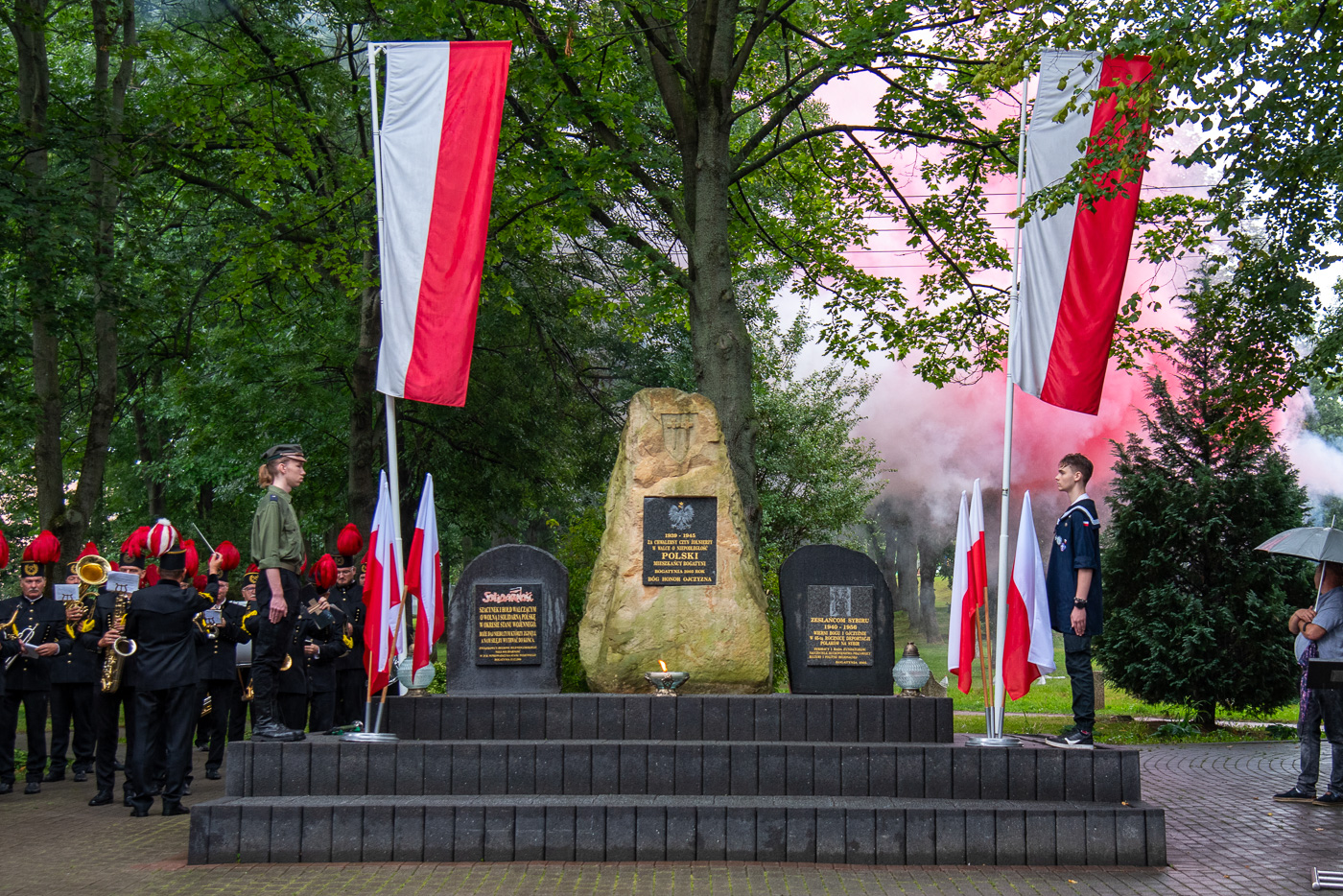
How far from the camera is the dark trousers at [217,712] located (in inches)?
382

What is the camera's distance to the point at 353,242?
15.5 m

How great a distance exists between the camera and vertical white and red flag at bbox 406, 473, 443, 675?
822 cm

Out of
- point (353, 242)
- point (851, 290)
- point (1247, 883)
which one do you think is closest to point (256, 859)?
point (1247, 883)

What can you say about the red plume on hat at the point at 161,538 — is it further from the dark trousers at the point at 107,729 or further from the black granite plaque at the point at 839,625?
the black granite plaque at the point at 839,625

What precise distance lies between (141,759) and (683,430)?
15.9 feet

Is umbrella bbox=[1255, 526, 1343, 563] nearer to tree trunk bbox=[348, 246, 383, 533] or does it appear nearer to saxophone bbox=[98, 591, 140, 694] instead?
saxophone bbox=[98, 591, 140, 694]

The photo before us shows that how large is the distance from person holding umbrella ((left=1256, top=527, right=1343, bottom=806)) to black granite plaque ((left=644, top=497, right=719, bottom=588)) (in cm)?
439

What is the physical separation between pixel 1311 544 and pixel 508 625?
21.2ft

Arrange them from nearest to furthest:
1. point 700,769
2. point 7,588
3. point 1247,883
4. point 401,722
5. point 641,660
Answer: point 1247,883, point 700,769, point 401,722, point 641,660, point 7,588

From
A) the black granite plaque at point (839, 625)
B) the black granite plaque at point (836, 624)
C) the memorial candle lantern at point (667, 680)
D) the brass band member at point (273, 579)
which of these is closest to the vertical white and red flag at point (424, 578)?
the brass band member at point (273, 579)

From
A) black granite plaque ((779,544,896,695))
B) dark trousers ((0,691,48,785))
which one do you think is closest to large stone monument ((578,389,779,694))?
black granite plaque ((779,544,896,695))

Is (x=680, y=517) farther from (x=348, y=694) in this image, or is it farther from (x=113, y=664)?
(x=113, y=664)

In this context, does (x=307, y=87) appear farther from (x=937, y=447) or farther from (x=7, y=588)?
(x=7, y=588)

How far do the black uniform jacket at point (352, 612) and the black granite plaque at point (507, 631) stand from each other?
6.77 feet
